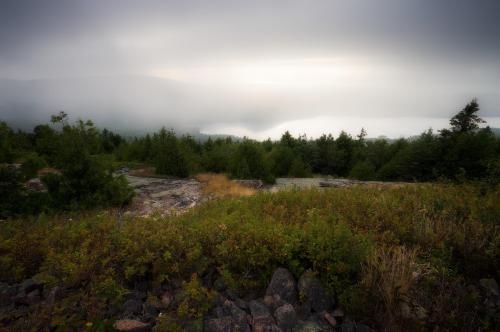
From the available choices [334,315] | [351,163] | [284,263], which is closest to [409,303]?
[334,315]

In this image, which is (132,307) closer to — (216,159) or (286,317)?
(286,317)

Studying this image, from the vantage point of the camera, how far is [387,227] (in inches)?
191

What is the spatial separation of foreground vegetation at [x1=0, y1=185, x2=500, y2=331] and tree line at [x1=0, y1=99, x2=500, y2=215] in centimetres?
466

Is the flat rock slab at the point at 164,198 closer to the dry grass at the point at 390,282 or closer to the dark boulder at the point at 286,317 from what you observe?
the dark boulder at the point at 286,317

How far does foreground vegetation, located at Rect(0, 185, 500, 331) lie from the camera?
9.46 ft

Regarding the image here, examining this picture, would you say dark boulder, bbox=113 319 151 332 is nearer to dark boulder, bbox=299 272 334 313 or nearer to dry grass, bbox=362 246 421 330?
dark boulder, bbox=299 272 334 313

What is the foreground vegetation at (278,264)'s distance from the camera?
2.88 m

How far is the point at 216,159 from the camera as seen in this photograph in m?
30.7

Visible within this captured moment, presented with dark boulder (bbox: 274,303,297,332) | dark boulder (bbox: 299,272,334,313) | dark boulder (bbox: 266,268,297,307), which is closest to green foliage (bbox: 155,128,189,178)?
dark boulder (bbox: 266,268,297,307)

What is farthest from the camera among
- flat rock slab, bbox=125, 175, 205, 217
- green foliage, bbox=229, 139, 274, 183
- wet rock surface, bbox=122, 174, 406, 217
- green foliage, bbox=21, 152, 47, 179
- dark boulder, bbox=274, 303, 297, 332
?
green foliage, bbox=229, 139, 274, 183

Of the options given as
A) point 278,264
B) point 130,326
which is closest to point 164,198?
point 278,264

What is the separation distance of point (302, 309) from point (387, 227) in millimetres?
2861

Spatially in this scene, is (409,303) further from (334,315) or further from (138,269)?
(138,269)

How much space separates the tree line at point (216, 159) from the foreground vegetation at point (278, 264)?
4.66 meters
